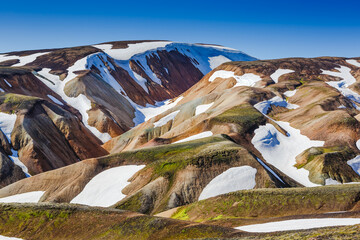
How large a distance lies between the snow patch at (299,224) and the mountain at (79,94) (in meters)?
41.3

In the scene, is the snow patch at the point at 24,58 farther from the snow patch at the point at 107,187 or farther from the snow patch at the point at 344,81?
the snow patch at the point at 344,81

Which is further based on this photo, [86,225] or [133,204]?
[133,204]

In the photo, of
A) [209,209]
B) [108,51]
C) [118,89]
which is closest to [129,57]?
[108,51]

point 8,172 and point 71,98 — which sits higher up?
point 71,98

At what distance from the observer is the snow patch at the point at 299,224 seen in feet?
60.2

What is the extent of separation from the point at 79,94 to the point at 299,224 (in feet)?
262

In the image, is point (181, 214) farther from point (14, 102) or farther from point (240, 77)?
point (240, 77)

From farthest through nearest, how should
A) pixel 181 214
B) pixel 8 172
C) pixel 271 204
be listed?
pixel 8 172, pixel 181 214, pixel 271 204

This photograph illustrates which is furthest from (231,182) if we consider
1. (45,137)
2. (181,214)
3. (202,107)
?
(202,107)

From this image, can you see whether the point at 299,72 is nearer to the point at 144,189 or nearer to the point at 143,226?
the point at 144,189

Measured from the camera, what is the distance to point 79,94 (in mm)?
91875

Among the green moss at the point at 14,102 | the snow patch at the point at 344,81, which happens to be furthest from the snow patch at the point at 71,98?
the snow patch at the point at 344,81

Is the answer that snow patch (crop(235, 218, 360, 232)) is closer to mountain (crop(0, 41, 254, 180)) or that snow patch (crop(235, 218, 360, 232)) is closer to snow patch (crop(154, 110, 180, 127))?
mountain (crop(0, 41, 254, 180))

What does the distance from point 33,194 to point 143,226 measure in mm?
22715
